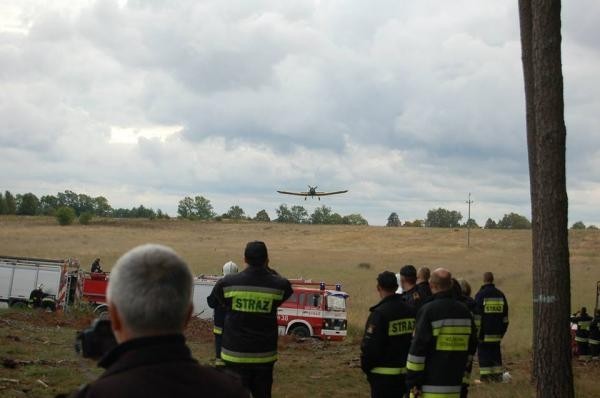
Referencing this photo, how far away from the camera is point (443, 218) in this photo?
404 feet

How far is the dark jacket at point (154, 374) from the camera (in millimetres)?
2109

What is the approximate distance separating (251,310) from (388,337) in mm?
1263

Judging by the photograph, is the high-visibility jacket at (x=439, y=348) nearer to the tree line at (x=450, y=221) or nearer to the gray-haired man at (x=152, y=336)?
the gray-haired man at (x=152, y=336)

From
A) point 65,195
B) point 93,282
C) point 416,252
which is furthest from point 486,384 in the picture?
point 65,195

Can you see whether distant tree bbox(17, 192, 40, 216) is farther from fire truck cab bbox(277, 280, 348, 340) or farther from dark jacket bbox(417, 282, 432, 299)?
dark jacket bbox(417, 282, 432, 299)

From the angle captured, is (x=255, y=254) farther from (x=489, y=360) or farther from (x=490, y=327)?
(x=489, y=360)

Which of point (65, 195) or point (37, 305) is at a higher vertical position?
point (65, 195)

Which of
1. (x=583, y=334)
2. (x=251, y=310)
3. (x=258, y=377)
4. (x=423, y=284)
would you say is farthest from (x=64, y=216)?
(x=251, y=310)

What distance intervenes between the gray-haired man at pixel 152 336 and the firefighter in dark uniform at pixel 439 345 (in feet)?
12.7

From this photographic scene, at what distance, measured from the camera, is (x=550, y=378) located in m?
7.36

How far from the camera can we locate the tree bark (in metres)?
7.23

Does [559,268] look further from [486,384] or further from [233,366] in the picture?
[486,384]

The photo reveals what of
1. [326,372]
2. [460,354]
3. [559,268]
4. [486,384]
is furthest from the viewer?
[326,372]

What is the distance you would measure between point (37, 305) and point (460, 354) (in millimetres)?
20713
